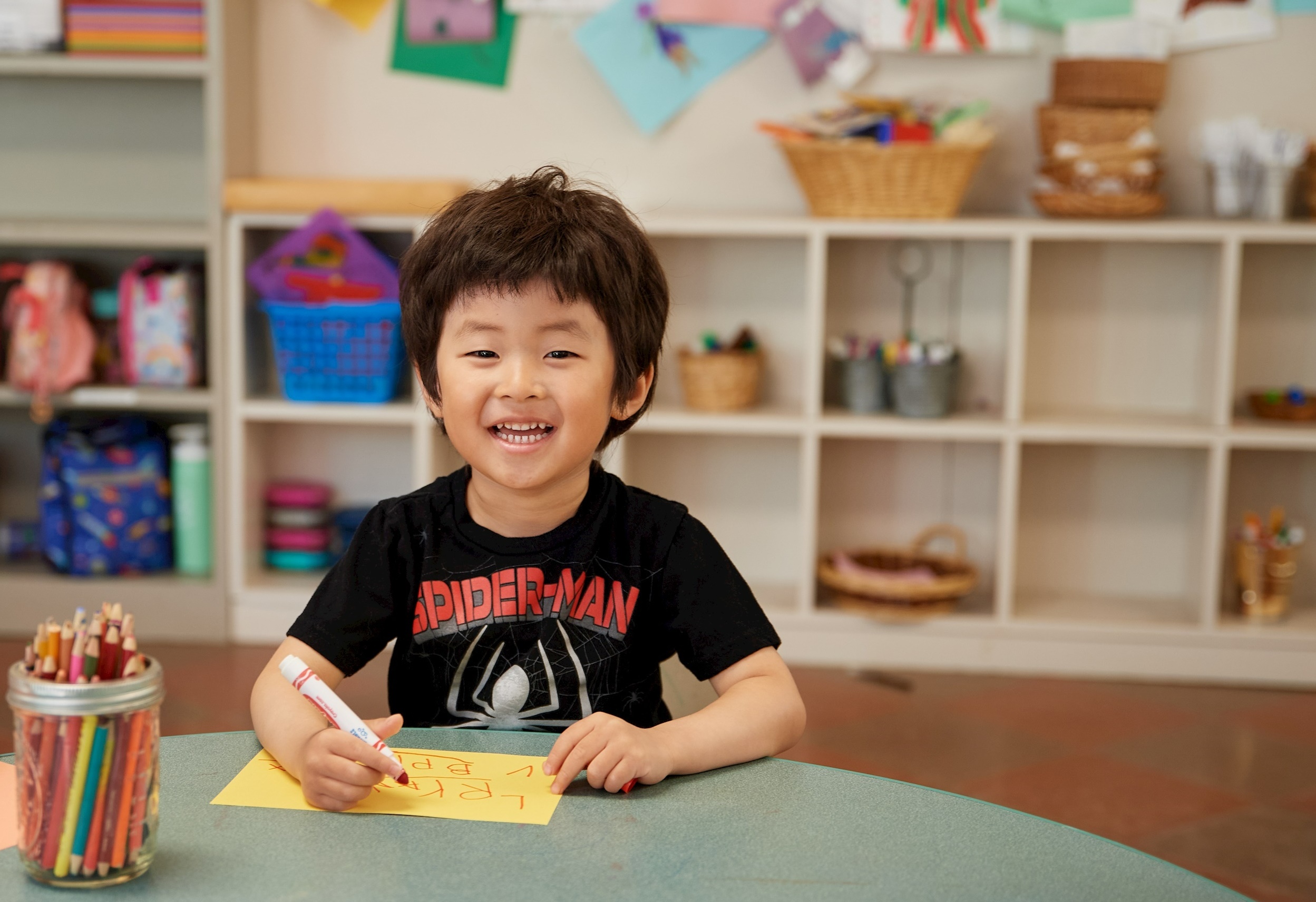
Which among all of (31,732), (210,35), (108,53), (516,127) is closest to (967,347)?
(516,127)

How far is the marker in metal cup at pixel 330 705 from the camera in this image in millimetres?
823

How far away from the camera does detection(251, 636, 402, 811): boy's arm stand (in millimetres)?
814

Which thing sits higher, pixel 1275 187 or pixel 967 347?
pixel 1275 187

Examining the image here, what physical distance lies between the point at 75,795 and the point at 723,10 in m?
2.61

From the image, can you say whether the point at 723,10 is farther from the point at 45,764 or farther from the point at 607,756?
the point at 45,764

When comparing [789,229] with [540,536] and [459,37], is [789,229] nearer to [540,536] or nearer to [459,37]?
[459,37]

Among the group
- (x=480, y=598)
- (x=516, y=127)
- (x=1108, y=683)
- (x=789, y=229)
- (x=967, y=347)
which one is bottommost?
(x=1108, y=683)

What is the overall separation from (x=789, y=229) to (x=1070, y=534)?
3.37ft

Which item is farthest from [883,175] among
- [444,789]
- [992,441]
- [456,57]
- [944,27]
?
[444,789]

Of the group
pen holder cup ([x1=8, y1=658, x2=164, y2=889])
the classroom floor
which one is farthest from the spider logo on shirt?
the classroom floor

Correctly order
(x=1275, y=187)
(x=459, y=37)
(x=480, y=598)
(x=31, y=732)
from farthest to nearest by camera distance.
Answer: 1. (x=459, y=37)
2. (x=1275, y=187)
3. (x=480, y=598)
4. (x=31, y=732)

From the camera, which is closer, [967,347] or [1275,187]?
[1275,187]

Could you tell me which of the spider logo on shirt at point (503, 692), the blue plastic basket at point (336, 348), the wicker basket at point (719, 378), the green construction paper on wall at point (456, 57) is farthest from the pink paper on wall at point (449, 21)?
the spider logo on shirt at point (503, 692)

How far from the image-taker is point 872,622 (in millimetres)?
2881
